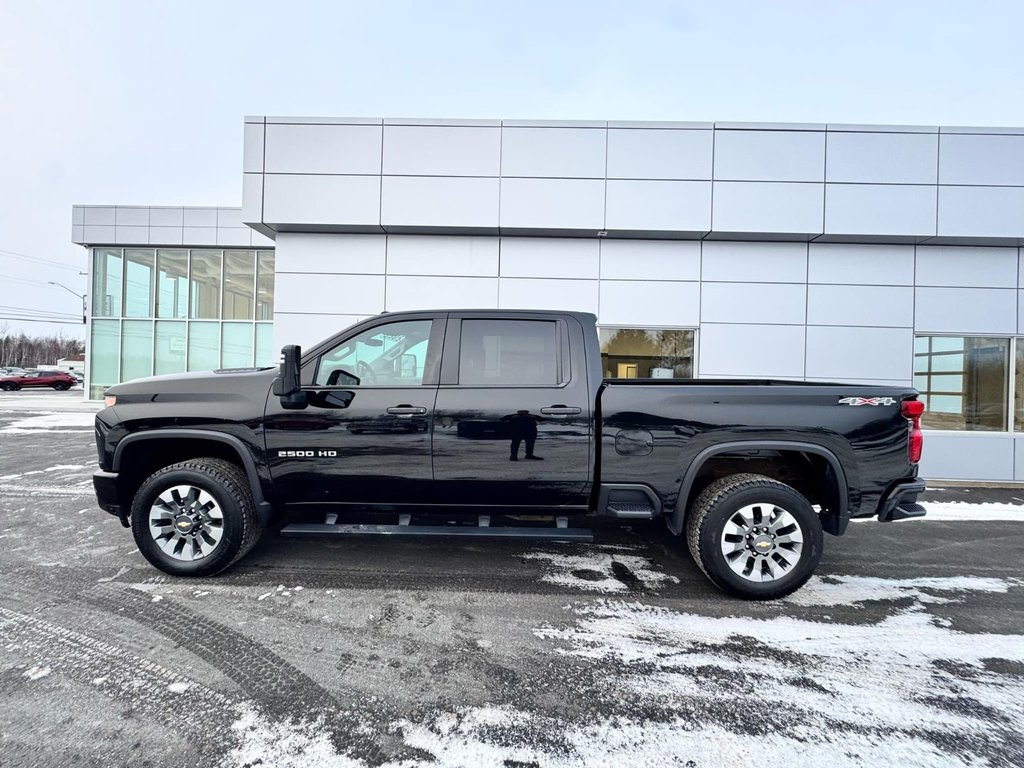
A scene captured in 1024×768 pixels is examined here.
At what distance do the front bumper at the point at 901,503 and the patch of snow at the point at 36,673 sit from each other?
207 inches

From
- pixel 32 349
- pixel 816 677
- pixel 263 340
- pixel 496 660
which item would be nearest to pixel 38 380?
pixel 263 340

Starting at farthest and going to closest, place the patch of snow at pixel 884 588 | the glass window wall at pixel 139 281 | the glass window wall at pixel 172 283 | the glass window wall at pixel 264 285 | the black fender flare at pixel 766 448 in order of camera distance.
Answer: the glass window wall at pixel 139 281 < the glass window wall at pixel 172 283 < the glass window wall at pixel 264 285 < the patch of snow at pixel 884 588 < the black fender flare at pixel 766 448

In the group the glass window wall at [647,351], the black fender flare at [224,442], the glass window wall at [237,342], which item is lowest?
the black fender flare at [224,442]

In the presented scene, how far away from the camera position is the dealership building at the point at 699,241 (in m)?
7.35

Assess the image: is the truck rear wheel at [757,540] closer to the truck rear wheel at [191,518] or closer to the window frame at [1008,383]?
the truck rear wheel at [191,518]

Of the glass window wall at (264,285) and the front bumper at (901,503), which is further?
the glass window wall at (264,285)

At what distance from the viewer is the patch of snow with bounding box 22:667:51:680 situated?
2455 millimetres

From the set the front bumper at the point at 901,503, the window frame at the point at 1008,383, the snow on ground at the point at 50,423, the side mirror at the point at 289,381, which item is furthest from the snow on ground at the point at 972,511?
the snow on ground at the point at 50,423

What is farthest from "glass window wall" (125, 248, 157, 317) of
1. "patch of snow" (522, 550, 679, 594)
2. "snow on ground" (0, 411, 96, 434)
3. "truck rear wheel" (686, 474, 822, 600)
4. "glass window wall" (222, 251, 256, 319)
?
"truck rear wheel" (686, 474, 822, 600)

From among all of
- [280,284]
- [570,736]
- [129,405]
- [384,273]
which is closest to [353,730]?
[570,736]

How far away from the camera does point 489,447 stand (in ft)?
11.4

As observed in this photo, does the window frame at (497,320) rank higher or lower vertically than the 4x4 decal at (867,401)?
higher

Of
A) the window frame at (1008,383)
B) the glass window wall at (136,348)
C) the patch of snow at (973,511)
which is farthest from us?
the glass window wall at (136,348)

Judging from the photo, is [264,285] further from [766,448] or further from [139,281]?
[766,448]
